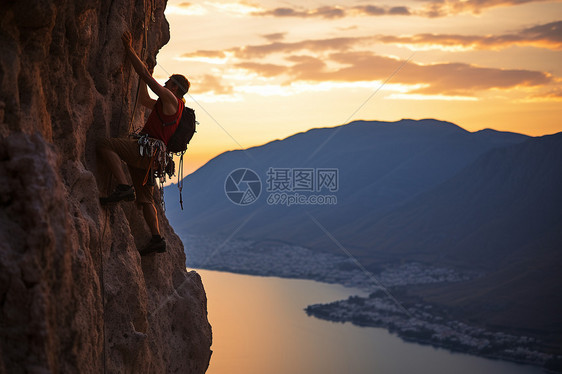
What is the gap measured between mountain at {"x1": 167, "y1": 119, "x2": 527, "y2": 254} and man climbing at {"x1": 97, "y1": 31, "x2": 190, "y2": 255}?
244 feet

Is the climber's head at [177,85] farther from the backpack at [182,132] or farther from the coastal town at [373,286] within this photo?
the coastal town at [373,286]

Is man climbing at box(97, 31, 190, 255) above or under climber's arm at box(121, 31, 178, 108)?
under

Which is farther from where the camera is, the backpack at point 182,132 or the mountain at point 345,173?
the mountain at point 345,173

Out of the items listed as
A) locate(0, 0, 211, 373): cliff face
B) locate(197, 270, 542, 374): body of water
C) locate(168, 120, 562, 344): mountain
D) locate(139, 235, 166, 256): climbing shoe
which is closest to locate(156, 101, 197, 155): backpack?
locate(0, 0, 211, 373): cliff face

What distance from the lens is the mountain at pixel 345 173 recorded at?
91.6 meters

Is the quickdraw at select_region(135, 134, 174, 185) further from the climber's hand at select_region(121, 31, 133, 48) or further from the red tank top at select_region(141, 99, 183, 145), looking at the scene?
the climber's hand at select_region(121, 31, 133, 48)

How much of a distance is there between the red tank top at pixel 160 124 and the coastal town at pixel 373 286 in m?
36.0

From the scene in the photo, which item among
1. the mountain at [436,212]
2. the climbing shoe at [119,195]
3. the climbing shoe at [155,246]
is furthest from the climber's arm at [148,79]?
the mountain at [436,212]

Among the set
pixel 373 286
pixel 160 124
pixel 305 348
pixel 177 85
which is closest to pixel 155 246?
pixel 160 124

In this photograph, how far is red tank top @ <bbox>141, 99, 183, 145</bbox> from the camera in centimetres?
473

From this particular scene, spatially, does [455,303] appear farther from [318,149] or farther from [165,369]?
[318,149]

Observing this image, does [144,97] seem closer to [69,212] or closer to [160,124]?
[160,124]

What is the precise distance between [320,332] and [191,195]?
77.3 m

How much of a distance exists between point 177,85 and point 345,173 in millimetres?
113548
